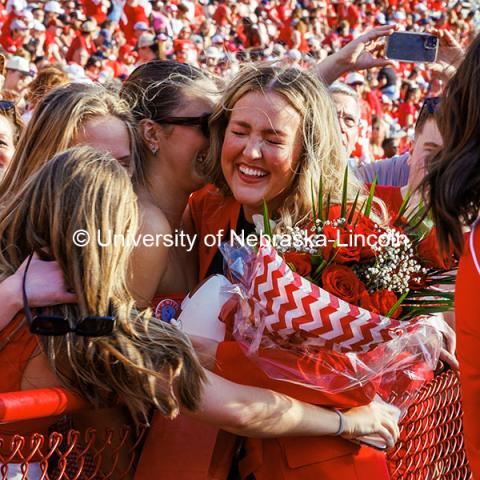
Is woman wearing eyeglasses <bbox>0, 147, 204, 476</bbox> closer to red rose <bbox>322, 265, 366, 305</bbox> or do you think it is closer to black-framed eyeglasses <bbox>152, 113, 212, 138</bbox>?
red rose <bbox>322, 265, 366, 305</bbox>

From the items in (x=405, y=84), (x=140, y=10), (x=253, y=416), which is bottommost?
(x=405, y=84)

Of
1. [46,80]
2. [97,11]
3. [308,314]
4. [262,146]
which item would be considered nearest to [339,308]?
[308,314]

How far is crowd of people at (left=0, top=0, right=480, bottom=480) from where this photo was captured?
6.93 ft

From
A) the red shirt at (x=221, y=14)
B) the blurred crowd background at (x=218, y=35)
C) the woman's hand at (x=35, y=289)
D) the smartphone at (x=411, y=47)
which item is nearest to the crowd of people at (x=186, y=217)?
the woman's hand at (x=35, y=289)

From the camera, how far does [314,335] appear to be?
2.40m

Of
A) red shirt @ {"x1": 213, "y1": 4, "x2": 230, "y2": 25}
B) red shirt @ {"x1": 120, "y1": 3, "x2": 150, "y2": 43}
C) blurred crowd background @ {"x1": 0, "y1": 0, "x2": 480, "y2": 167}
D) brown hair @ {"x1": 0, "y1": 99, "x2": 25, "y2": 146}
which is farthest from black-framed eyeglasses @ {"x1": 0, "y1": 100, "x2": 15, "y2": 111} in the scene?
red shirt @ {"x1": 213, "y1": 4, "x2": 230, "y2": 25}

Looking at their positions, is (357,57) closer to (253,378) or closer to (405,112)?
(253,378)

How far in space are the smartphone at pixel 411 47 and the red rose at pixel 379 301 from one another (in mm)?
1985

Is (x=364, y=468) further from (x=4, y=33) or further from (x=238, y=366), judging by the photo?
(x=4, y=33)

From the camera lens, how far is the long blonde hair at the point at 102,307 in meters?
2.12

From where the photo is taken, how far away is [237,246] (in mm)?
2627

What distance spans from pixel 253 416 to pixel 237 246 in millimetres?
520

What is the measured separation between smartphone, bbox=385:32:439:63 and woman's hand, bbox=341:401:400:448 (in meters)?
2.03

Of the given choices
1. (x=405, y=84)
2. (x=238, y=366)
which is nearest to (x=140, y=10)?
(x=405, y=84)
